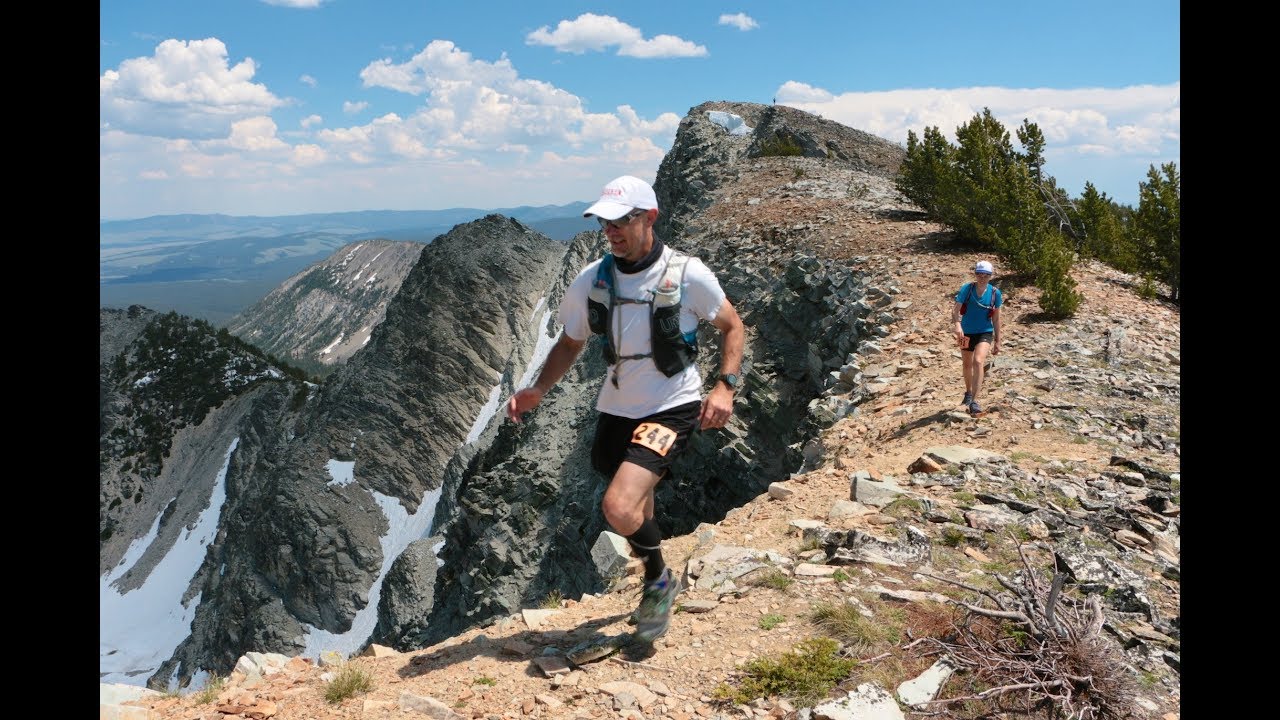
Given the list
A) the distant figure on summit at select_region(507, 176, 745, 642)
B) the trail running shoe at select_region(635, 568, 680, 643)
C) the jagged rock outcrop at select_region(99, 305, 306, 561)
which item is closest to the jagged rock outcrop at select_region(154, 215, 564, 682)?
the jagged rock outcrop at select_region(99, 305, 306, 561)

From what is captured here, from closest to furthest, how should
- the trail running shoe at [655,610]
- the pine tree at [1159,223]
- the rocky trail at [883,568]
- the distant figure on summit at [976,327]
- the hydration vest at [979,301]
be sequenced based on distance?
the rocky trail at [883,568], the trail running shoe at [655,610], the distant figure on summit at [976,327], the hydration vest at [979,301], the pine tree at [1159,223]

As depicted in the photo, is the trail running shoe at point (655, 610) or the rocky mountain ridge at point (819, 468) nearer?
the rocky mountain ridge at point (819, 468)

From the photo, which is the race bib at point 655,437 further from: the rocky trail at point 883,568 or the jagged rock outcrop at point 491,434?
the jagged rock outcrop at point 491,434

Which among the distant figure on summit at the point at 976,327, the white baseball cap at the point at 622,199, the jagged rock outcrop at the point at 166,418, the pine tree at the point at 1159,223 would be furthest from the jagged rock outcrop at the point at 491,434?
the jagged rock outcrop at the point at 166,418

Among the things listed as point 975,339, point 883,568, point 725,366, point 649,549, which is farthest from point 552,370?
point 975,339

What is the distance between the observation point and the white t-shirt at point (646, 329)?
16.9ft

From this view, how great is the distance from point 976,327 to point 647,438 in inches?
303

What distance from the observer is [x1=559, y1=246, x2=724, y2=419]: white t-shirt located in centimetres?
514

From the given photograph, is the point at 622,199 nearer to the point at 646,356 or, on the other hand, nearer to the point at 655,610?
the point at 646,356

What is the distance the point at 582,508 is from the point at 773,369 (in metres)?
10.6

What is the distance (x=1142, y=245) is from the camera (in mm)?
17688

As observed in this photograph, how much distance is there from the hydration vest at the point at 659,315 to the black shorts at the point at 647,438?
0.30 meters

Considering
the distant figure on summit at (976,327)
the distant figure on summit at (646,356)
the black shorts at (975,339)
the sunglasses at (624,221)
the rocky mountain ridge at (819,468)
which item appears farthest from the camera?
the black shorts at (975,339)
